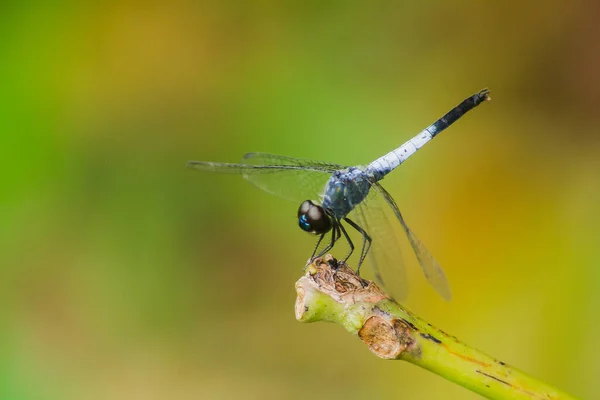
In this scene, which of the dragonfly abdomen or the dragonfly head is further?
the dragonfly abdomen

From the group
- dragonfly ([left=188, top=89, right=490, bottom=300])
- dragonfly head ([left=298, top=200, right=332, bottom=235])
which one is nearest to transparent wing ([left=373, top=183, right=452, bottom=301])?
dragonfly ([left=188, top=89, right=490, bottom=300])

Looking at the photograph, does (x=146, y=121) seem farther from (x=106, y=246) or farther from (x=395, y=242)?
(x=395, y=242)

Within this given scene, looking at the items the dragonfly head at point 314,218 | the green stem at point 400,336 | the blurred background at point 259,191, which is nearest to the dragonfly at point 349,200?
the dragonfly head at point 314,218

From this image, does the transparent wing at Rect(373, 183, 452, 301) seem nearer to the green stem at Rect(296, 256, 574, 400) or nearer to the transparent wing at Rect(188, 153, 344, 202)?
the transparent wing at Rect(188, 153, 344, 202)

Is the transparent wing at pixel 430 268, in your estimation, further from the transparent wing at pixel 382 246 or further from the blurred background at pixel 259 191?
the blurred background at pixel 259 191

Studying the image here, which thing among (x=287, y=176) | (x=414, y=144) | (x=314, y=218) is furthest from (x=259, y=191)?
(x=314, y=218)

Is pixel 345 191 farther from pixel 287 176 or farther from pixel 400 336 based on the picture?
pixel 400 336

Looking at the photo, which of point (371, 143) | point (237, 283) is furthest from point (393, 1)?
point (237, 283)
